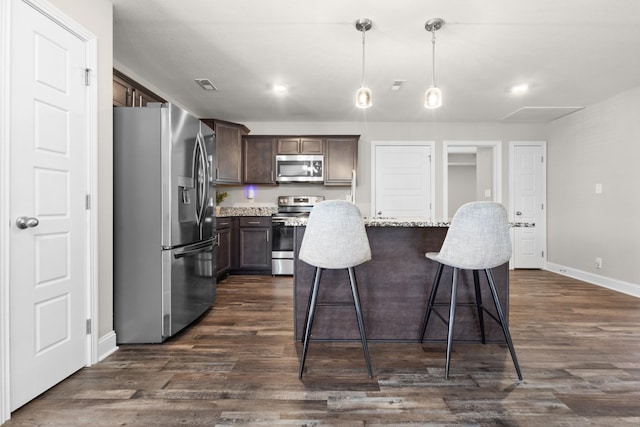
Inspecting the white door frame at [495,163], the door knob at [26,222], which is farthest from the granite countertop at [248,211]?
the door knob at [26,222]

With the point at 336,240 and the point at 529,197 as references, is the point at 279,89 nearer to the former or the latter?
the point at 336,240

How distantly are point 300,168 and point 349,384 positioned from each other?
12.1 ft

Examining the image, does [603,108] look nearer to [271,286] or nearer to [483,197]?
[483,197]

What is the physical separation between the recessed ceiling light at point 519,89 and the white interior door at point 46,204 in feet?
13.5

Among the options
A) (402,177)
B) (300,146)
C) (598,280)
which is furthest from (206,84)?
(598,280)

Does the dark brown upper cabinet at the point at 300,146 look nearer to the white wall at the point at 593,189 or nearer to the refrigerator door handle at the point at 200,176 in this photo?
the refrigerator door handle at the point at 200,176

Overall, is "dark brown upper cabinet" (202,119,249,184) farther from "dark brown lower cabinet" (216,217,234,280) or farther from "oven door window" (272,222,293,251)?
"oven door window" (272,222,293,251)

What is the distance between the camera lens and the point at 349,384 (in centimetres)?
183

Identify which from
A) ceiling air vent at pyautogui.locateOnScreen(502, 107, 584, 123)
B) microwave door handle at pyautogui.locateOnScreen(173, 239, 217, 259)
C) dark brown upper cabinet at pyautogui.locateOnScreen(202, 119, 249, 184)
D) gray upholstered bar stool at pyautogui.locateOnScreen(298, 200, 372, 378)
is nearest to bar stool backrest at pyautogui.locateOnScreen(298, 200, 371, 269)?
gray upholstered bar stool at pyautogui.locateOnScreen(298, 200, 372, 378)

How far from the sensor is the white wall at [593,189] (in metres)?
3.82

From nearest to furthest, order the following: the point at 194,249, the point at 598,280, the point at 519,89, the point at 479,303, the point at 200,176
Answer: the point at 479,303
the point at 194,249
the point at 200,176
the point at 519,89
the point at 598,280

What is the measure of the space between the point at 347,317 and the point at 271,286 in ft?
6.40

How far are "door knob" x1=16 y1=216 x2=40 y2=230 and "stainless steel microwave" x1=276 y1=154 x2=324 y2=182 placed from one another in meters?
3.61

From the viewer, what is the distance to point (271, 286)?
4.15 meters
